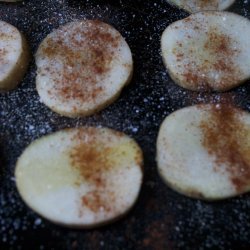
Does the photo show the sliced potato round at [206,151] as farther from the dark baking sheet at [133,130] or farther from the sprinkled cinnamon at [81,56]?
the sprinkled cinnamon at [81,56]

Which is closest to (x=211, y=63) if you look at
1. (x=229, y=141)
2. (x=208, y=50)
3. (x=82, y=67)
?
(x=208, y=50)

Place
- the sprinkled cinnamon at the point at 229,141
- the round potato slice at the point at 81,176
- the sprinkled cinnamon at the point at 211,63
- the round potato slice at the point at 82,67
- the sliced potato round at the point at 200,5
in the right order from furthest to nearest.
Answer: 1. the sliced potato round at the point at 200,5
2. the sprinkled cinnamon at the point at 211,63
3. the round potato slice at the point at 82,67
4. the sprinkled cinnamon at the point at 229,141
5. the round potato slice at the point at 81,176

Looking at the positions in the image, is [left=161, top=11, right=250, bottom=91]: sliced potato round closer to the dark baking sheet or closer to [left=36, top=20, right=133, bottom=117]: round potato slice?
the dark baking sheet

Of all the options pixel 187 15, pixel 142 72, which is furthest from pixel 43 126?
pixel 187 15

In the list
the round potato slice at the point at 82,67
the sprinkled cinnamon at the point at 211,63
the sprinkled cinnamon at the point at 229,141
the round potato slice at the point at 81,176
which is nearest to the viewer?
the round potato slice at the point at 81,176

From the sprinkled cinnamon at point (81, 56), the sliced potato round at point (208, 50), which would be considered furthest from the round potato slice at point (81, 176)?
the sliced potato round at point (208, 50)

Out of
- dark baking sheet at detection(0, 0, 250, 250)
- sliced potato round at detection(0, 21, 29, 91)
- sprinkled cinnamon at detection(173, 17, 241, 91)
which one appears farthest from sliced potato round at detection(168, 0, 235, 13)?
sliced potato round at detection(0, 21, 29, 91)

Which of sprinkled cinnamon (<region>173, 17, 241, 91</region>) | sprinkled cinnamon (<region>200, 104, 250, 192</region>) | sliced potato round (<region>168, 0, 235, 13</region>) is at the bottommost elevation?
sprinkled cinnamon (<region>200, 104, 250, 192</region>)
